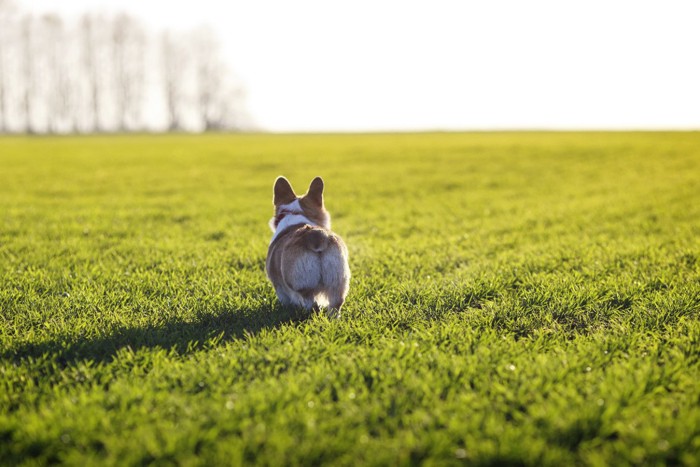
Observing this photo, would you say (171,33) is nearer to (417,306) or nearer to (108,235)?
(108,235)

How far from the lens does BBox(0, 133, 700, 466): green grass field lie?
284 centimetres

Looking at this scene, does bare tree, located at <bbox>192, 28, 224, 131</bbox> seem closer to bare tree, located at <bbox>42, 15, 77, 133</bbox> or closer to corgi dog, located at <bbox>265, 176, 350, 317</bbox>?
bare tree, located at <bbox>42, 15, 77, 133</bbox>

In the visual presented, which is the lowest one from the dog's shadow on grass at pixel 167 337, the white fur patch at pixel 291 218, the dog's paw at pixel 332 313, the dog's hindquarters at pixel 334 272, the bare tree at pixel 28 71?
the dog's shadow on grass at pixel 167 337

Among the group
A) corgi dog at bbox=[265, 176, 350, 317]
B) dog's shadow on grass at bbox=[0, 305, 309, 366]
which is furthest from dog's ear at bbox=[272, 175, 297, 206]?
→ dog's shadow on grass at bbox=[0, 305, 309, 366]

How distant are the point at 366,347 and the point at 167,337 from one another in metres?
1.55

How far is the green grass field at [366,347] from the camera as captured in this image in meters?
2.84

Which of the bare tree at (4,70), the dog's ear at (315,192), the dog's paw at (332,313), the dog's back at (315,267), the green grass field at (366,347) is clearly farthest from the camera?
the bare tree at (4,70)

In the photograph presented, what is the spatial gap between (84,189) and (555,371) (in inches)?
586

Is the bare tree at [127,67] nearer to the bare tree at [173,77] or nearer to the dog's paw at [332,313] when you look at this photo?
the bare tree at [173,77]

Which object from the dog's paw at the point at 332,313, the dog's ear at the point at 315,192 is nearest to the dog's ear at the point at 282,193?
the dog's ear at the point at 315,192

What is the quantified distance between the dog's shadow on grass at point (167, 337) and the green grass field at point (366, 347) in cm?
2

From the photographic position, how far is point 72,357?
13.1ft

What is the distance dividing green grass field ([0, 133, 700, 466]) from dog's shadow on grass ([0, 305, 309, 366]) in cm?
2

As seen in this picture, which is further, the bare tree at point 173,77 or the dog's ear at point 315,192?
the bare tree at point 173,77
